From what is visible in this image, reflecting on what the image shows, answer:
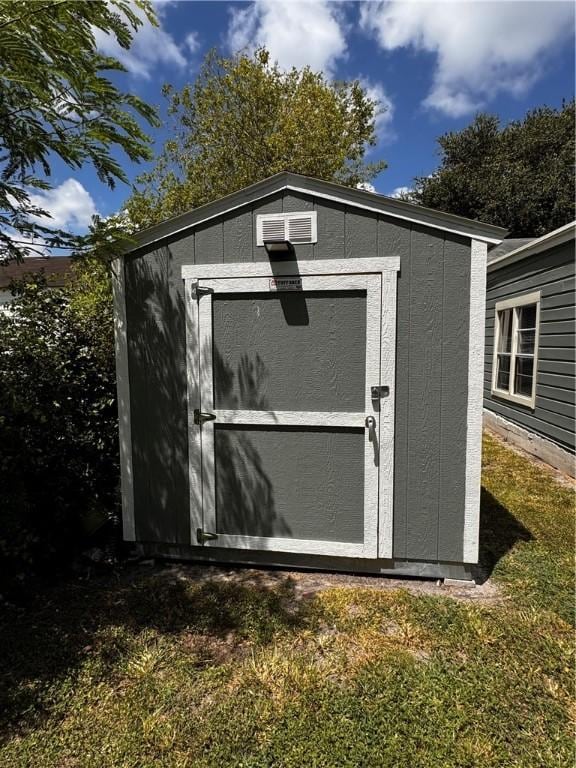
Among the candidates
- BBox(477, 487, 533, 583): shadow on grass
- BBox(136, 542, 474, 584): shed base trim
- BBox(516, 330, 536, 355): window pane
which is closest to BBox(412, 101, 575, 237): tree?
BBox(516, 330, 536, 355): window pane

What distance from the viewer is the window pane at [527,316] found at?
6461 mm

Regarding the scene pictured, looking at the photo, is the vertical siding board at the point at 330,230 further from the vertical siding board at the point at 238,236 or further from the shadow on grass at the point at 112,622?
the shadow on grass at the point at 112,622

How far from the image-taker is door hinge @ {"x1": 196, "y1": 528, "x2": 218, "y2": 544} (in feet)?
10.4

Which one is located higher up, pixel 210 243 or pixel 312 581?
pixel 210 243

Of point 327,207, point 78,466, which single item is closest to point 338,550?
point 78,466

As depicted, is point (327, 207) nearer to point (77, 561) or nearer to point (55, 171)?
point (55, 171)

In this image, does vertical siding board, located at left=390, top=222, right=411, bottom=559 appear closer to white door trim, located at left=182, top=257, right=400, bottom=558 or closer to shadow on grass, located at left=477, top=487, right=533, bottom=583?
white door trim, located at left=182, top=257, right=400, bottom=558

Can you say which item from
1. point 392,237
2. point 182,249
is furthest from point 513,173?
point 182,249

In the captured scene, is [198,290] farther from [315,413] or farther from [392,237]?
[392,237]

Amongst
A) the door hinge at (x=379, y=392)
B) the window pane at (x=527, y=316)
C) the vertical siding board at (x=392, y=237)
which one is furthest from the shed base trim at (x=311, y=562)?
the window pane at (x=527, y=316)

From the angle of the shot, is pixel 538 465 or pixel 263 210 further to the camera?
pixel 538 465

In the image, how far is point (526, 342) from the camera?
6.69 m

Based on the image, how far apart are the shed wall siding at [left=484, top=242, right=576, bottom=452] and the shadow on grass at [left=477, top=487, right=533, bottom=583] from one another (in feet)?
5.79

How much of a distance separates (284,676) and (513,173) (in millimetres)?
21708
